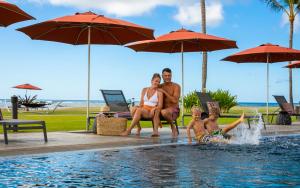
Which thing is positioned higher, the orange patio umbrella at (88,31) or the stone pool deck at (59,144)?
the orange patio umbrella at (88,31)

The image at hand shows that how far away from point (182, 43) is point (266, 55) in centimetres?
472

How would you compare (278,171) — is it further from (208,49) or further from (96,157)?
(208,49)

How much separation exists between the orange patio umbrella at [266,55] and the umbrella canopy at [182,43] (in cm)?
196

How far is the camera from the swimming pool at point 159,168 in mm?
5758

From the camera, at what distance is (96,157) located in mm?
8133

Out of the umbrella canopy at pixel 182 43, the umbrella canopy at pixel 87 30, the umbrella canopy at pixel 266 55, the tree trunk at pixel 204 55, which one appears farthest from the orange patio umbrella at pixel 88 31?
the tree trunk at pixel 204 55

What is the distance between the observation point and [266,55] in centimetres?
1927

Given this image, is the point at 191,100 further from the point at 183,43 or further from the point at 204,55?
the point at 183,43

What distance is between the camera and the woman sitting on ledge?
37.9 ft

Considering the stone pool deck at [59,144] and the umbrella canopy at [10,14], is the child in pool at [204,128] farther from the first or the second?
the umbrella canopy at [10,14]

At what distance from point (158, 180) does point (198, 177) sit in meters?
0.51

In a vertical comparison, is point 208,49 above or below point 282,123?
above

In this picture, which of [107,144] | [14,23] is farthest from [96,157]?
[14,23]

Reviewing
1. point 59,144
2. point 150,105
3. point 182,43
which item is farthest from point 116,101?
point 59,144
